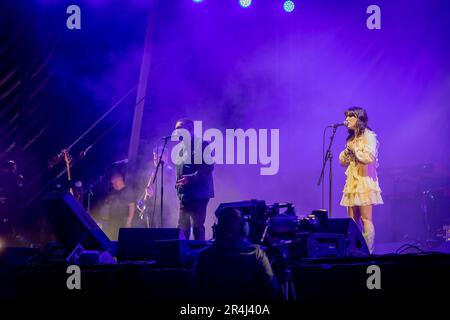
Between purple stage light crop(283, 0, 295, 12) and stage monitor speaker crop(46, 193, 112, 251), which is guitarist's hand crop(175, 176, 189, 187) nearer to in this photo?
stage monitor speaker crop(46, 193, 112, 251)

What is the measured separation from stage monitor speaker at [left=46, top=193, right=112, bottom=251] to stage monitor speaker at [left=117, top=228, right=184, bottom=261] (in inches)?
11.6

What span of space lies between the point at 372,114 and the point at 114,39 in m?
4.89

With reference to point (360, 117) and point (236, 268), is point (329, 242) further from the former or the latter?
point (360, 117)

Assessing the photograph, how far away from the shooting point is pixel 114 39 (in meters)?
9.68

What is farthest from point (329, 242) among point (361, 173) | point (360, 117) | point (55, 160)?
point (55, 160)

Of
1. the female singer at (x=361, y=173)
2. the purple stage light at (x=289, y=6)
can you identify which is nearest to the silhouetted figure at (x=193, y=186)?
the female singer at (x=361, y=173)

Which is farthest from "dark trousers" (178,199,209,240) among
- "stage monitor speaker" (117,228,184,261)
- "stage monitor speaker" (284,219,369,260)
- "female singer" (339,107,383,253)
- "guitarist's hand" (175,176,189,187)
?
"stage monitor speaker" (284,219,369,260)

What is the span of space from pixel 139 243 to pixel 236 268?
1.70 metres

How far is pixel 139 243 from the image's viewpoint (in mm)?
5445

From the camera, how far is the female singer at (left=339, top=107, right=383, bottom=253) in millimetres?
6512
